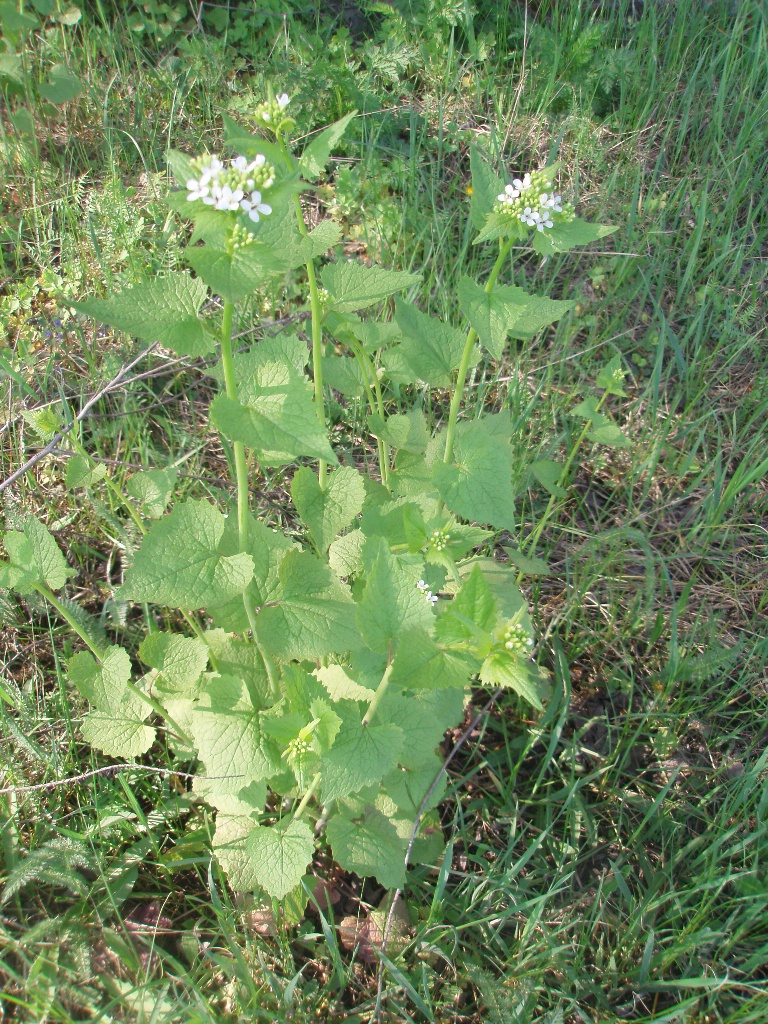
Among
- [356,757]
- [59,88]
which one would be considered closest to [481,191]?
[356,757]

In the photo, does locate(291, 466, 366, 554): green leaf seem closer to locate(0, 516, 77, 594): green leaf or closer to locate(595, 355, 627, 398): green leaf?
locate(0, 516, 77, 594): green leaf

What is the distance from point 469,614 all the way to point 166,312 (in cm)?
86

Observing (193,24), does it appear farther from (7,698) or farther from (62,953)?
(62,953)

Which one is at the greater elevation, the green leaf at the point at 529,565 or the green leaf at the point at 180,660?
the green leaf at the point at 180,660

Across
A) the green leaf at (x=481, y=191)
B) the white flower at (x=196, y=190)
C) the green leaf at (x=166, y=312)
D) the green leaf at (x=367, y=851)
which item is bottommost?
the green leaf at (x=367, y=851)

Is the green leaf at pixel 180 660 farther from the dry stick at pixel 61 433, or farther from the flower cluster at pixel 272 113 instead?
the flower cluster at pixel 272 113

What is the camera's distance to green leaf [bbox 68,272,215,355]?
1354 mm

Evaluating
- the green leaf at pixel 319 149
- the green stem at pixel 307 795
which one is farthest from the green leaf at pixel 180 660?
the green leaf at pixel 319 149

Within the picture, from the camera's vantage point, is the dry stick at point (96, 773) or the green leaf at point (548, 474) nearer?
the dry stick at point (96, 773)

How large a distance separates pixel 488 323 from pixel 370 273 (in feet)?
1.25

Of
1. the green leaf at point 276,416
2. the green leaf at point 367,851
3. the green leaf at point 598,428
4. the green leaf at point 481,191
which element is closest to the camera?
the green leaf at point 276,416

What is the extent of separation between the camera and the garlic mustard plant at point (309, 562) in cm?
137

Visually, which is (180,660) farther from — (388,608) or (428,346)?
(428,346)

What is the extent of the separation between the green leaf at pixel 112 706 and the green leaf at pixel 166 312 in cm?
95
